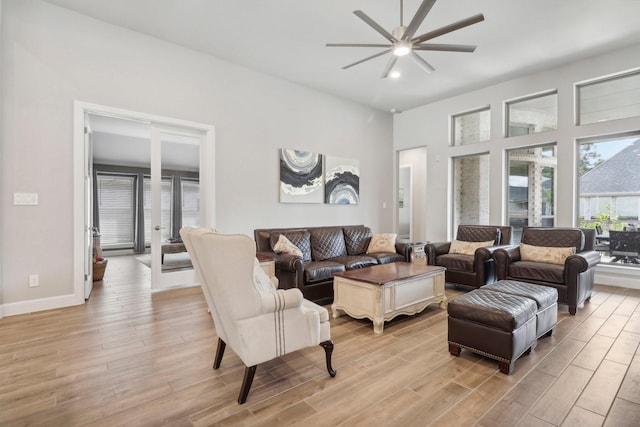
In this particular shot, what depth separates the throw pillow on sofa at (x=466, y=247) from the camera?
467 centimetres

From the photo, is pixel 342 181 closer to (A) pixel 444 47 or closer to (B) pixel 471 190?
(B) pixel 471 190

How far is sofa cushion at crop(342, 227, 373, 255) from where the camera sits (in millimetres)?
4887

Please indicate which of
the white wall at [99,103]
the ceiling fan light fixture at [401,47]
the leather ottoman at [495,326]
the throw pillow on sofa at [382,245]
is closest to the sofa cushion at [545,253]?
the throw pillow on sofa at [382,245]

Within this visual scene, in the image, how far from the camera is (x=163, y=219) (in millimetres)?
4508

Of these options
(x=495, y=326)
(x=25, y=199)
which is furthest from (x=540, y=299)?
(x=25, y=199)

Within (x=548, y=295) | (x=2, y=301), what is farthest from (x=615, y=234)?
(x=2, y=301)

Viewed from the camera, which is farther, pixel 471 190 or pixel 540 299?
pixel 471 190

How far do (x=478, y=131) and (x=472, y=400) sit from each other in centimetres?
562

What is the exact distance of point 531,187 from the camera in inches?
224

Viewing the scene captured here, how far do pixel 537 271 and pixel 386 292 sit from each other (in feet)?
7.00

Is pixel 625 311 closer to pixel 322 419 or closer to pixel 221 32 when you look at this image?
pixel 322 419

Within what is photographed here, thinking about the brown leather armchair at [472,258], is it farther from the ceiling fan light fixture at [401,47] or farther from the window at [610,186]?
the ceiling fan light fixture at [401,47]

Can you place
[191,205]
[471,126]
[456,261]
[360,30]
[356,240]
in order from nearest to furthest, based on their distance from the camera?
1. [360,30]
2. [456,261]
3. [191,205]
4. [356,240]
5. [471,126]

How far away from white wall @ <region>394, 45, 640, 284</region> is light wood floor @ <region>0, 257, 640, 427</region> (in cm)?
288
